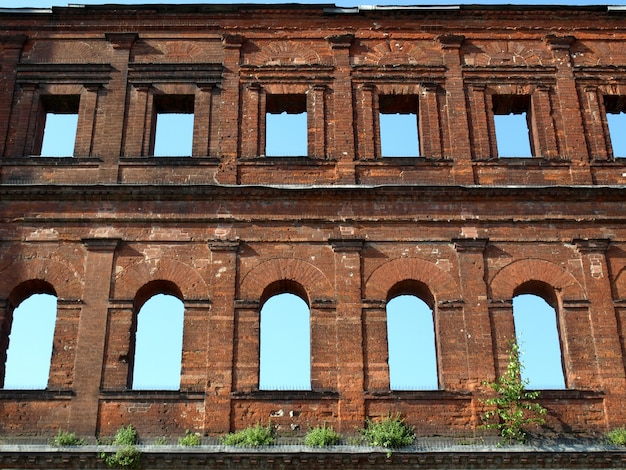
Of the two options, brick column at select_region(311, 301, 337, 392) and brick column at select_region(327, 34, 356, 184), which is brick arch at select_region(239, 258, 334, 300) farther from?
brick column at select_region(327, 34, 356, 184)

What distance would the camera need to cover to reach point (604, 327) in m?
15.8

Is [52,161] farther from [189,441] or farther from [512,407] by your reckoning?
[512,407]

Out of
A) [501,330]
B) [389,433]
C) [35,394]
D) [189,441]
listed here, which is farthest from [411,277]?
[35,394]

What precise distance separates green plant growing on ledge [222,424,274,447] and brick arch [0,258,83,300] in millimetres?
3887

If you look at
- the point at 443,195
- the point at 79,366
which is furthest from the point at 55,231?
the point at 443,195

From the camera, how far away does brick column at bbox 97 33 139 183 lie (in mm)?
17266

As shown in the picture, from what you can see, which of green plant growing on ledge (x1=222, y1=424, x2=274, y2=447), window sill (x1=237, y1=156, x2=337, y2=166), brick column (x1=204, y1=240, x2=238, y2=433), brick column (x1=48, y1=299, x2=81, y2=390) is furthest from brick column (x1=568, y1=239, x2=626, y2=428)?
brick column (x1=48, y1=299, x2=81, y2=390)

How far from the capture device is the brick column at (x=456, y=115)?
56.8 ft

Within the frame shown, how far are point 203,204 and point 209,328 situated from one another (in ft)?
8.21

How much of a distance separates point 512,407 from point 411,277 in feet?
9.57

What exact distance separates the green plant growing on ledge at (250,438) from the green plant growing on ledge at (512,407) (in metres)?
3.69

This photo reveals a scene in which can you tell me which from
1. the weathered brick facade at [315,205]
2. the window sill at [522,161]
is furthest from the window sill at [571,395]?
the window sill at [522,161]

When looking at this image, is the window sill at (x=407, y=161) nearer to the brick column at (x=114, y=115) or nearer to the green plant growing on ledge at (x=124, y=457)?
the brick column at (x=114, y=115)

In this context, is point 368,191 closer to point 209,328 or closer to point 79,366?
point 209,328
